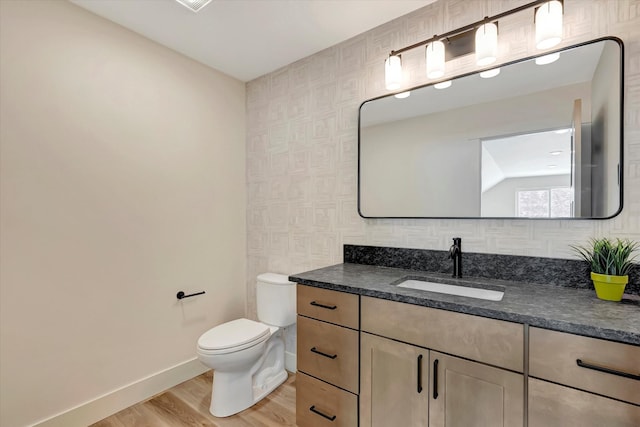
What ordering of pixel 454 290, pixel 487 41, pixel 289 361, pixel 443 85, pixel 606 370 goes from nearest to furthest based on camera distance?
pixel 606 370
pixel 487 41
pixel 454 290
pixel 443 85
pixel 289 361

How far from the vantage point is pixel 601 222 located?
4.33 ft

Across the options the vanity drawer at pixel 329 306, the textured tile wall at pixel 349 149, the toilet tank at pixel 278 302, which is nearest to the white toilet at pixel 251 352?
the toilet tank at pixel 278 302

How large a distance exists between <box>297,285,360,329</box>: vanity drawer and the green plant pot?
961mm

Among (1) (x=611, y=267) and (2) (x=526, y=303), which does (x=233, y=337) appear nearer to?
(2) (x=526, y=303)

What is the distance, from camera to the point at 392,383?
51.8 inches

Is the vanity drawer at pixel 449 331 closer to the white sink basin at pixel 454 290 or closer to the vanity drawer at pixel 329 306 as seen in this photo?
the vanity drawer at pixel 329 306

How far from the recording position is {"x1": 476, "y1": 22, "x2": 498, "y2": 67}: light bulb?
1457 millimetres

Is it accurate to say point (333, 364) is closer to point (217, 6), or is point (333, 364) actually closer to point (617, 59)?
point (617, 59)

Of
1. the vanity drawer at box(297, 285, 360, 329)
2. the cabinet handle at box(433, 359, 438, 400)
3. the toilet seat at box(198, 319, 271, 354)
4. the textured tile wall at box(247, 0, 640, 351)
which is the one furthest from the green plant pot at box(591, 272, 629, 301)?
the toilet seat at box(198, 319, 271, 354)

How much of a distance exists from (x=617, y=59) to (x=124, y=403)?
3.20m

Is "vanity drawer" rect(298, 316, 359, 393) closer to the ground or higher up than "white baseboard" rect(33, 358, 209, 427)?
higher up

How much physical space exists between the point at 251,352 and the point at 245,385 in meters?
0.25

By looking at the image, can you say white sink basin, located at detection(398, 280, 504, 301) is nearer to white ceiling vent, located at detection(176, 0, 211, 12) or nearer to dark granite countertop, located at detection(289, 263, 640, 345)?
dark granite countertop, located at detection(289, 263, 640, 345)

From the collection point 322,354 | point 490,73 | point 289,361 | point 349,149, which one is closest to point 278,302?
point 289,361
